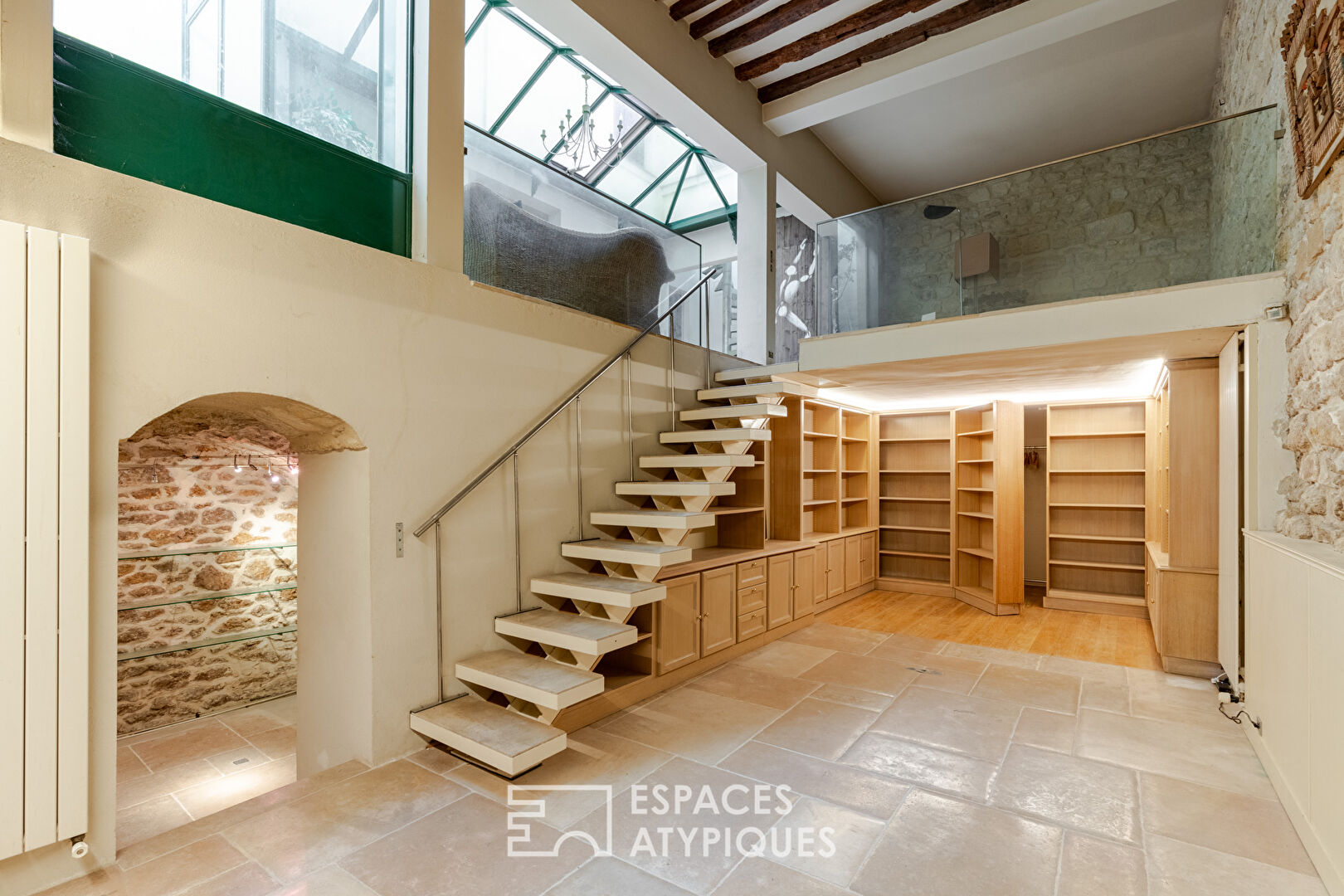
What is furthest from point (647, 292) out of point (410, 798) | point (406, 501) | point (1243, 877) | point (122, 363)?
point (1243, 877)

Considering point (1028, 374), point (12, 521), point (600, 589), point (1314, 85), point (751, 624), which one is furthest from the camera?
point (1028, 374)

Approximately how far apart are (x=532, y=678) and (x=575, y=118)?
595cm

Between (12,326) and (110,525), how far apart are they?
2.60 ft

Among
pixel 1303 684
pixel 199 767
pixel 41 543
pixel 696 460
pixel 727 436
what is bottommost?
pixel 199 767

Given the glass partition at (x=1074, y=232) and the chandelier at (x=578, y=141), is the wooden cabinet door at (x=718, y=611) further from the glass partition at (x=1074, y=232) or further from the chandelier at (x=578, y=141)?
the chandelier at (x=578, y=141)

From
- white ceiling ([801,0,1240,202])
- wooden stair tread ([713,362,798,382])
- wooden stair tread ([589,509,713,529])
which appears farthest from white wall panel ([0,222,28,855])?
white ceiling ([801,0,1240,202])

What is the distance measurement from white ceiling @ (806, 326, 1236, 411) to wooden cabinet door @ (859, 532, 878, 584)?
63.8 inches

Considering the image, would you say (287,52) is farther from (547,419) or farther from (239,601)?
(239,601)

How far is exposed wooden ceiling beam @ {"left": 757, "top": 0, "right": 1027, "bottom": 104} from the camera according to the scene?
5273 millimetres

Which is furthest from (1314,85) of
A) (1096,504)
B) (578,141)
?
(578,141)

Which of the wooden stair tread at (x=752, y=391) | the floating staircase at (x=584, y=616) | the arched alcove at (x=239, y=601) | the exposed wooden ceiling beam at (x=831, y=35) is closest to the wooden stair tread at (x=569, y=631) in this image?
the floating staircase at (x=584, y=616)

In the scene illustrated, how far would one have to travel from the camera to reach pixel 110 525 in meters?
2.50

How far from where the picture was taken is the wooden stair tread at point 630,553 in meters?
3.84

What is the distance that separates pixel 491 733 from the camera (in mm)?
3180
